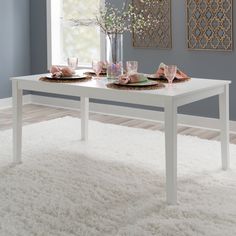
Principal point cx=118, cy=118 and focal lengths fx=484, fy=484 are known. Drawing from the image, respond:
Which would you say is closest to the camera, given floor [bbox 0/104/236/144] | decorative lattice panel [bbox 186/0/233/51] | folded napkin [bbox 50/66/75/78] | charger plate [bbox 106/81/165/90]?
charger plate [bbox 106/81/165/90]

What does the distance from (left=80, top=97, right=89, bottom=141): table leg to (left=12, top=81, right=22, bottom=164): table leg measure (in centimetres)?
73

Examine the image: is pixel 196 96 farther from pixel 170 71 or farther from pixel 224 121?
pixel 224 121

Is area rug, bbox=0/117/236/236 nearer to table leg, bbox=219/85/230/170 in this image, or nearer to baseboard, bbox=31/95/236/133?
table leg, bbox=219/85/230/170

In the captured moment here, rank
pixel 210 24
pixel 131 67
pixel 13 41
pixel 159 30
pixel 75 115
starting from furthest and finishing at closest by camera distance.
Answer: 1. pixel 13 41
2. pixel 75 115
3. pixel 159 30
4. pixel 210 24
5. pixel 131 67

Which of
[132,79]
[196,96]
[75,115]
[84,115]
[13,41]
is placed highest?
[13,41]

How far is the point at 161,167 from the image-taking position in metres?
3.47

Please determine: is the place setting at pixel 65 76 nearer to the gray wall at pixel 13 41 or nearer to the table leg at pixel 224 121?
the table leg at pixel 224 121

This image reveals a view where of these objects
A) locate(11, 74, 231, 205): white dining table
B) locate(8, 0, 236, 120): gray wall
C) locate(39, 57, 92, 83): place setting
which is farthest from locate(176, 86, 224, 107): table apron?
locate(8, 0, 236, 120): gray wall

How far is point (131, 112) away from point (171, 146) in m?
2.66

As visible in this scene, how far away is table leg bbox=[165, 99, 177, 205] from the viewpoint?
8.82 ft

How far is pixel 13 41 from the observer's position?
6.00m

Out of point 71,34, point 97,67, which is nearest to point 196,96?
point 97,67

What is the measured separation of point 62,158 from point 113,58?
91 cm

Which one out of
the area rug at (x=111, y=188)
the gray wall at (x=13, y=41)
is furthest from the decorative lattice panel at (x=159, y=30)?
the gray wall at (x=13, y=41)
